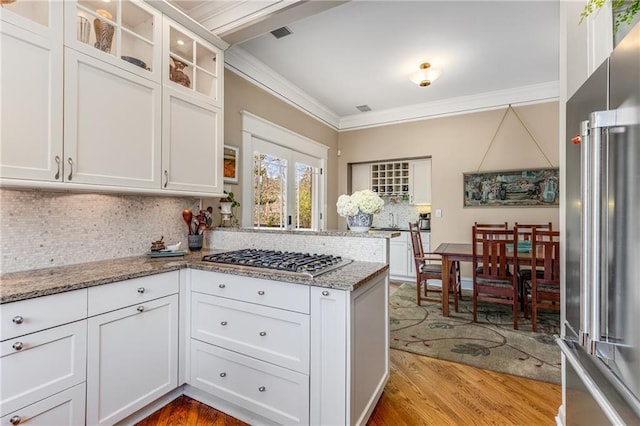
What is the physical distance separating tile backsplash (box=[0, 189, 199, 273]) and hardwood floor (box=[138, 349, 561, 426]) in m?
1.14

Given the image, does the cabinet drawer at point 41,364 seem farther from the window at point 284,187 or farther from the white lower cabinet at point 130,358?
the window at point 284,187

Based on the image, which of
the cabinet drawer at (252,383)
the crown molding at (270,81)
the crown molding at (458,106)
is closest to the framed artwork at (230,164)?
the crown molding at (270,81)

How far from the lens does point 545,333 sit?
298 centimetres

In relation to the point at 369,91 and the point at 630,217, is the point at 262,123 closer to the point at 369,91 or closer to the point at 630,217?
the point at 369,91

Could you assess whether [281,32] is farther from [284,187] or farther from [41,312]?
[41,312]

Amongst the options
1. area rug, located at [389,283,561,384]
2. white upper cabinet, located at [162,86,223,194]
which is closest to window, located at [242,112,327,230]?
white upper cabinet, located at [162,86,223,194]

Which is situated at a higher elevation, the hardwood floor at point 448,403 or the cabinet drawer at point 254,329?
the cabinet drawer at point 254,329

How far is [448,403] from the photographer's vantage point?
6.39 feet

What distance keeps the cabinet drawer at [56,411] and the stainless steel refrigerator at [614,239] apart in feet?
7.01

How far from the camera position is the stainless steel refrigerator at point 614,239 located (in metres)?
0.82

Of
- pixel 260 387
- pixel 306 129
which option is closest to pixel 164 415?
pixel 260 387

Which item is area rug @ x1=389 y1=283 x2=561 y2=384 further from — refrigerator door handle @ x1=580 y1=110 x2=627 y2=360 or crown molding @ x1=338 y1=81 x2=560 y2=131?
crown molding @ x1=338 y1=81 x2=560 y2=131

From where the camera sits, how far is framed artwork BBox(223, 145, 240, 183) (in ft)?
10.0


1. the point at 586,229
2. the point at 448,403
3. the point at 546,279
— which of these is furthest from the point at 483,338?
the point at 586,229
